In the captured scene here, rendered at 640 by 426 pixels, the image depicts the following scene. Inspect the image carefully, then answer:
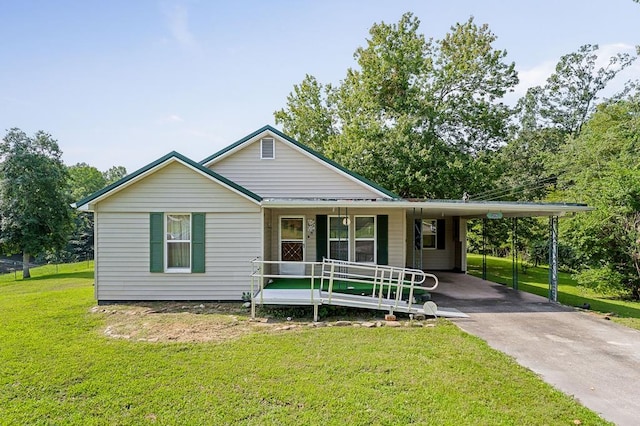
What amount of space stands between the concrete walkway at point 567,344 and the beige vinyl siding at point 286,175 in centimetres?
452

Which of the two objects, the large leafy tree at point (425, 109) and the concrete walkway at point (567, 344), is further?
the large leafy tree at point (425, 109)

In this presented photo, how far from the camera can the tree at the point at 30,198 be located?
75.9ft

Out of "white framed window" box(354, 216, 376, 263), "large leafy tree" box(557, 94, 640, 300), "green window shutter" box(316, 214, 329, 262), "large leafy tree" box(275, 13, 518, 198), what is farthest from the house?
"large leafy tree" box(275, 13, 518, 198)

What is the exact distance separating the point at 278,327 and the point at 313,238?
433cm

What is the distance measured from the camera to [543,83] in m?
33.1

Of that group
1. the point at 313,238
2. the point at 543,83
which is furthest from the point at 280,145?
the point at 543,83

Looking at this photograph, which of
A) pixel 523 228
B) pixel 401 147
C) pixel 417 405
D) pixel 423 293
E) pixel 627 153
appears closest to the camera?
pixel 417 405

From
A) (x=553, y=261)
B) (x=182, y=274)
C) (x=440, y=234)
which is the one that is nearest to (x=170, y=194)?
(x=182, y=274)

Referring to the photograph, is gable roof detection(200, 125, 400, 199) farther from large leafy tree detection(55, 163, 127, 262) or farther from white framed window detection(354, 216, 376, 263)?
large leafy tree detection(55, 163, 127, 262)

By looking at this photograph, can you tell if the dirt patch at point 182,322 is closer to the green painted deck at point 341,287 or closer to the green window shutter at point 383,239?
the green painted deck at point 341,287

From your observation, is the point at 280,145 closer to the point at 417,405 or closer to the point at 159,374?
the point at 159,374

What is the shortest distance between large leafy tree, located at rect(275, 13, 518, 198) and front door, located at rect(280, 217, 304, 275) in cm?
800

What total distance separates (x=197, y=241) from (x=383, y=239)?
5.25 metres

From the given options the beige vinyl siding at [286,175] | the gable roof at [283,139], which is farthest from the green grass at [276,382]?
the gable roof at [283,139]
